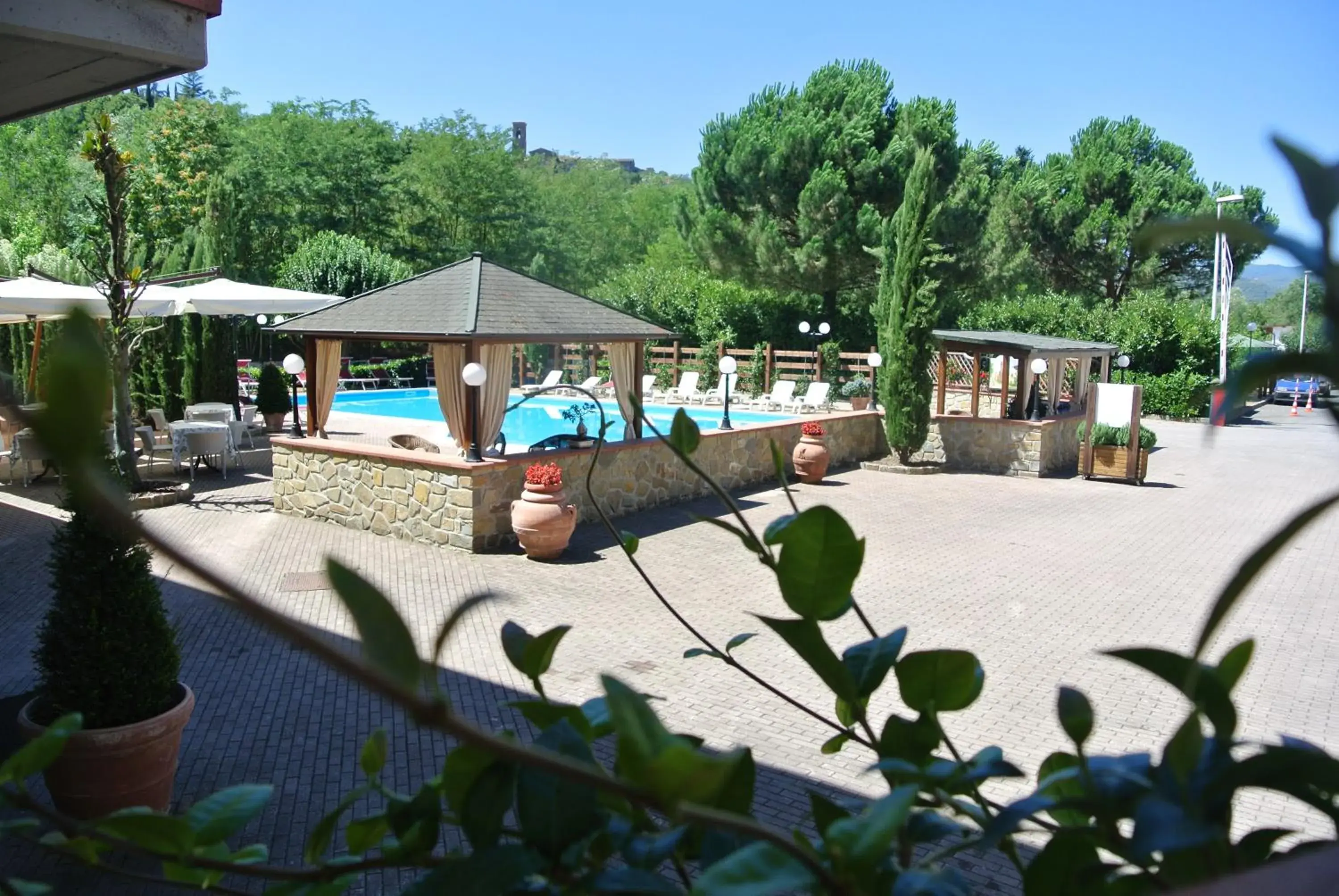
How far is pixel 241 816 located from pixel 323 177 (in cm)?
4289

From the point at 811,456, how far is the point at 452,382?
18.1ft

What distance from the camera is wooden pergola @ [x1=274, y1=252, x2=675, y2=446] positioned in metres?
10.8

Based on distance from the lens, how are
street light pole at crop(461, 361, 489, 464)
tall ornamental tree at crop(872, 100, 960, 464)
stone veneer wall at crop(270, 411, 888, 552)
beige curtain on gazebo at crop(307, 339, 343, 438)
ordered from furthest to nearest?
tall ornamental tree at crop(872, 100, 960, 464) → beige curtain on gazebo at crop(307, 339, 343, 438) → street light pole at crop(461, 361, 489, 464) → stone veneer wall at crop(270, 411, 888, 552)

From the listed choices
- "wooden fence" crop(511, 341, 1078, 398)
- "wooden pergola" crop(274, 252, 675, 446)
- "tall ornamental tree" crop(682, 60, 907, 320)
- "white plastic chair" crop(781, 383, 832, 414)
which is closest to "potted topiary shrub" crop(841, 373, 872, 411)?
"wooden fence" crop(511, 341, 1078, 398)

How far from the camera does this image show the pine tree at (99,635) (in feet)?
14.1

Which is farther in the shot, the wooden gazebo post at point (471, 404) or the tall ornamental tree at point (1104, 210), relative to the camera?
the tall ornamental tree at point (1104, 210)

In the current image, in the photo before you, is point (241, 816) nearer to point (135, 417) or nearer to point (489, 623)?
point (489, 623)

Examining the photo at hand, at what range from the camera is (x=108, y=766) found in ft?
14.0

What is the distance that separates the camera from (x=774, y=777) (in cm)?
512

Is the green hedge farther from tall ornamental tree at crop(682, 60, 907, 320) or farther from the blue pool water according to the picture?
the blue pool water

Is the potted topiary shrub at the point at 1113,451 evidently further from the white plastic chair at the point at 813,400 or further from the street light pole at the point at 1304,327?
the street light pole at the point at 1304,327

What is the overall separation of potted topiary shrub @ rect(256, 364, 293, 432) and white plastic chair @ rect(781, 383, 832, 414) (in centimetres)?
1065

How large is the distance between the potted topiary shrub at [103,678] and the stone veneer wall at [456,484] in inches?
195

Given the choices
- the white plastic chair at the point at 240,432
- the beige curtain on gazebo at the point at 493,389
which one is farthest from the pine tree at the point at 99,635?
the white plastic chair at the point at 240,432
